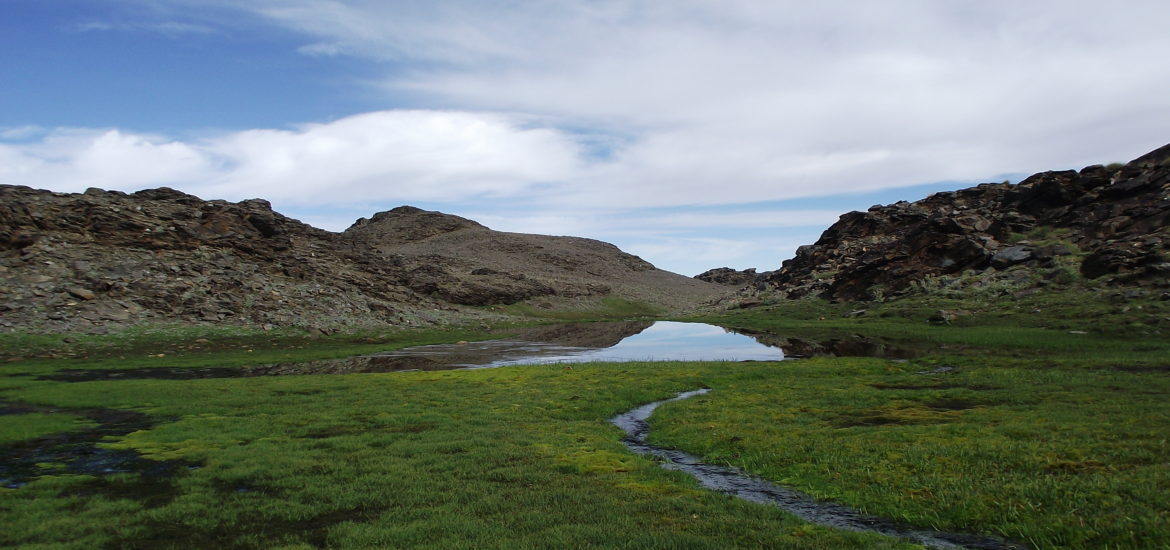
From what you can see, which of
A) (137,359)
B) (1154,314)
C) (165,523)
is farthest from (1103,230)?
(137,359)

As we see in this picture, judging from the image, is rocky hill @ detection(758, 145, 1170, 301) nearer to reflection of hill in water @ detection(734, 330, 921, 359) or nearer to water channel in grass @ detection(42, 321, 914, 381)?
reflection of hill in water @ detection(734, 330, 921, 359)

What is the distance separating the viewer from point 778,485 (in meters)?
20.8

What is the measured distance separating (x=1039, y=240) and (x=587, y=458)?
10751 centimetres

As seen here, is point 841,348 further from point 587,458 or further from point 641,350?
point 587,458

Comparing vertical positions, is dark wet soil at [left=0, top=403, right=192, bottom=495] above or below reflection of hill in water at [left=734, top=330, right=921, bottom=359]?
above

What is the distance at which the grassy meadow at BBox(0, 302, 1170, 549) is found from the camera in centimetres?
1538

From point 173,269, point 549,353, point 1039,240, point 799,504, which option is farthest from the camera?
point 1039,240

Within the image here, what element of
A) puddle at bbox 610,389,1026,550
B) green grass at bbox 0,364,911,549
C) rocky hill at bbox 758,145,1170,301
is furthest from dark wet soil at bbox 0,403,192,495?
rocky hill at bbox 758,145,1170,301

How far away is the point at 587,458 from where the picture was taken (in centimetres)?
2294

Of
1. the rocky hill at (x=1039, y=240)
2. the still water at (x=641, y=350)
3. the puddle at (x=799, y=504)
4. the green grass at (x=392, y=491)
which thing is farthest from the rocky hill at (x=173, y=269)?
the rocky hill at (x=1039, y=240)

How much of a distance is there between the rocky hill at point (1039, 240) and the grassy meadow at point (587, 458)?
38240 millimetres

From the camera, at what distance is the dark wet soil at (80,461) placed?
2081 cm

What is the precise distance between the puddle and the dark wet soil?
682 inches

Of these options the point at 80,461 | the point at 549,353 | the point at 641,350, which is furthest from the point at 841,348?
the point at 80,461
